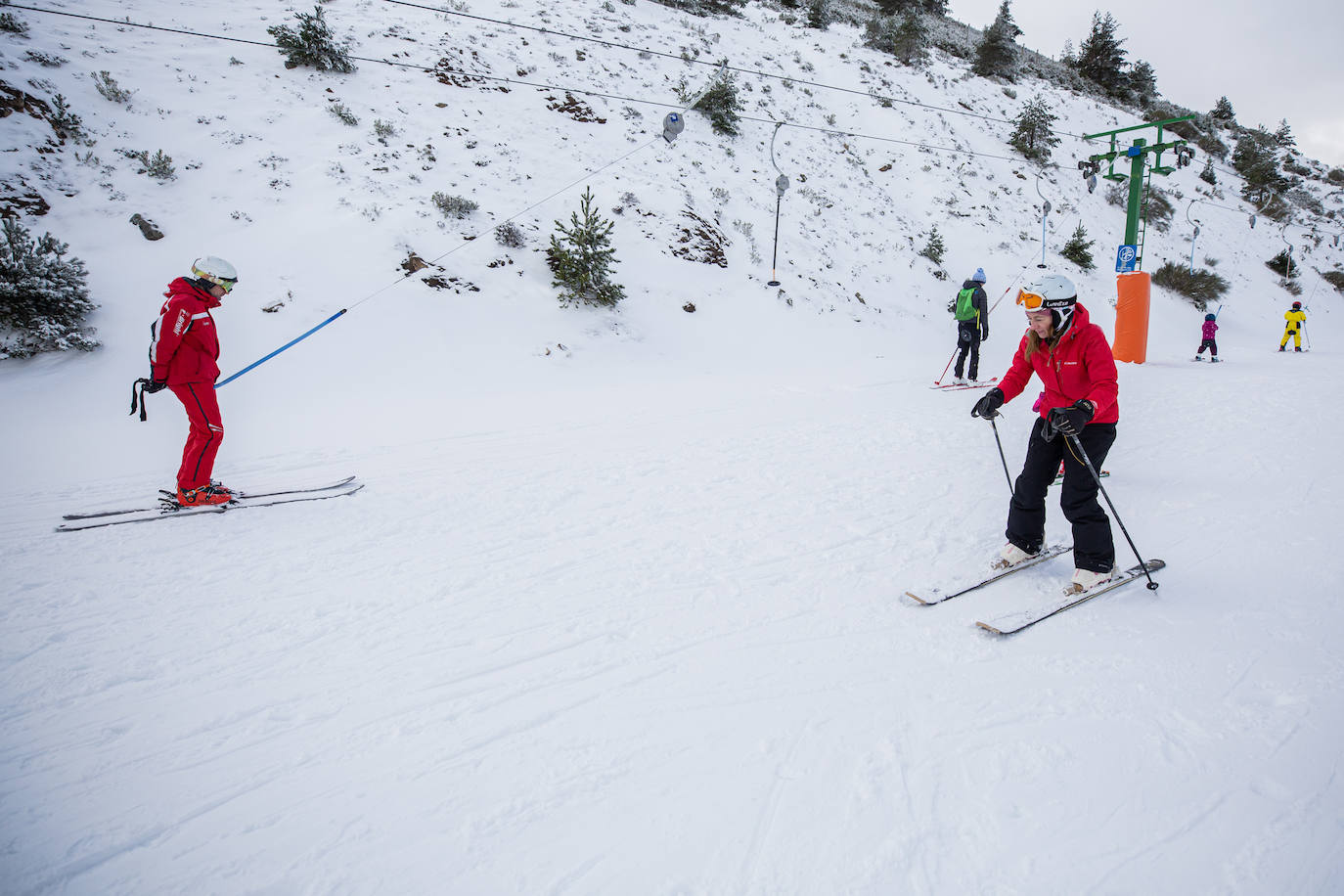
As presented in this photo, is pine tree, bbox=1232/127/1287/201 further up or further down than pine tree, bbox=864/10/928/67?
further down

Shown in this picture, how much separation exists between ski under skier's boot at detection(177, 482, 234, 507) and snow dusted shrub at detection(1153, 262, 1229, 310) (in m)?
27.6

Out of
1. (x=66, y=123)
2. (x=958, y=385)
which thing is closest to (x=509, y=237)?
(x=66, y=123)

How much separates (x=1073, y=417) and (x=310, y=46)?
1790cm

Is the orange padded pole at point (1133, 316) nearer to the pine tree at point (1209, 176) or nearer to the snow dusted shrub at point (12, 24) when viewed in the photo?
the snow dusted shrub at point (12, 24)

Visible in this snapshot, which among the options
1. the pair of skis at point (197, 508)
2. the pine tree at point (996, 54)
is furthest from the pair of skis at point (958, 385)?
the pine tree at point (996, 54)

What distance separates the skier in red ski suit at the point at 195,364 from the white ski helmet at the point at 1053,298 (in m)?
5.69

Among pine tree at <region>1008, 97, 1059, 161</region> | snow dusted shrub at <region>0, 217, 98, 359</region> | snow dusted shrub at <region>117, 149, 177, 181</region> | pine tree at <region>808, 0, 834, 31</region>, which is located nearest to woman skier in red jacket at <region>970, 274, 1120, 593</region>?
snow dusted shrub at <region>0, 217, 98, 359</region>

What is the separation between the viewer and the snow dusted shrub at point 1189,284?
805 inches

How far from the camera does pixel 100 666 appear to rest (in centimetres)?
270

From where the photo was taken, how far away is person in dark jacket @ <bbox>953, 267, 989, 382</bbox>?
9.91 metres

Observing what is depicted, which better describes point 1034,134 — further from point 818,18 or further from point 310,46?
point 310,46

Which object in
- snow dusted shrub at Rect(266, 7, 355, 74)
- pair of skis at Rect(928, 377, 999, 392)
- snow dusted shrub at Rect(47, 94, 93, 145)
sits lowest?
pair of skis at Rect(928, 377, 999, 392)

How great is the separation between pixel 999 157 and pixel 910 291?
12269 millimetres

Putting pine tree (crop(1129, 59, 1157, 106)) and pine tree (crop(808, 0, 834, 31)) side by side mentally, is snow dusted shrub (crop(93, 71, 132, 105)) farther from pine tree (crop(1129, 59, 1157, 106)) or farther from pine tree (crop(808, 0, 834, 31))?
pine tree (crop(1129, 59, 1157, 106))
